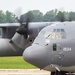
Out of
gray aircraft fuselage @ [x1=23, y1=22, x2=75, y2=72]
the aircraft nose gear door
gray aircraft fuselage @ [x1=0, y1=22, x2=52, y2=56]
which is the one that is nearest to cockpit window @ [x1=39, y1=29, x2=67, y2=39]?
gray aircraft fuselage @ [x1=23, y1=22, x2=75, y2=72]

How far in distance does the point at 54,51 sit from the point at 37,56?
956mm

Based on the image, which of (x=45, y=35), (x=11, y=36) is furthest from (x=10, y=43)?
(x=45, y=35)

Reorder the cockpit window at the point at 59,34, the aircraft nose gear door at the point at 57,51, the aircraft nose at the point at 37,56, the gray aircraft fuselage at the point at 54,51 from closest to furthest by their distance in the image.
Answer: the aircraft nose at the point at 37,56, the gray aircraft fuselage at the point at 54,51, the aircraft nose gear door at the point at 57,51, the cockpit window at the point at 59,34

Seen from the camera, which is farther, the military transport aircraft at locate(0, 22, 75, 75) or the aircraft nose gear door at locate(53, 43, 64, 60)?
the aircraft nose gear door at locate(53, 43, 64, 60)

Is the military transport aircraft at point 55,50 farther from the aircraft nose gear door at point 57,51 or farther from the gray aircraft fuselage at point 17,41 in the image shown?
the gray aircraft fuselage at point 17,41

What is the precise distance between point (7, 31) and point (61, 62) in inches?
501

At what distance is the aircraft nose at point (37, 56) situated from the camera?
60.1 ft

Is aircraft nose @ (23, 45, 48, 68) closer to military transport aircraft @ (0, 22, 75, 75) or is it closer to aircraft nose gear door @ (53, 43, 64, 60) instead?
military transport aircraft @ (0, 22, 75, 75)

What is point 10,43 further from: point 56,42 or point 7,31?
point 56,42

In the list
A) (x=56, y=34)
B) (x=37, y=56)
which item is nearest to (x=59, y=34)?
(x=56, y=34)

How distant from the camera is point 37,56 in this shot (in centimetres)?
1836

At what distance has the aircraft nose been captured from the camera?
722 inches

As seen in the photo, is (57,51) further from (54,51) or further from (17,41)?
(17,41)

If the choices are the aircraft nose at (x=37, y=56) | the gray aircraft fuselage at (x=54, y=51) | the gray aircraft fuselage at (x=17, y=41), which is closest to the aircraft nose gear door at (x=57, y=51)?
the gray aircraft fuselage at (x=54, y=51)
